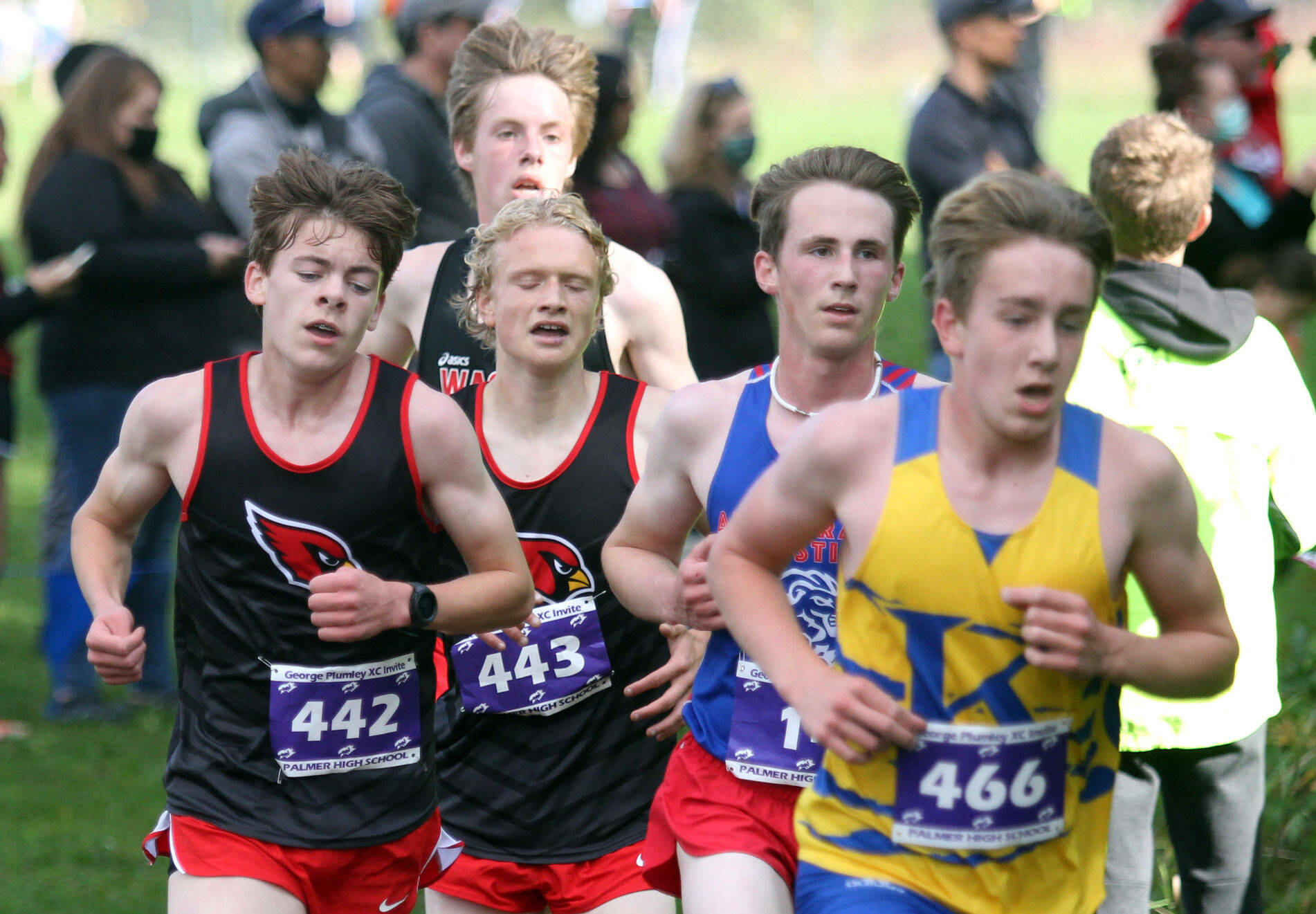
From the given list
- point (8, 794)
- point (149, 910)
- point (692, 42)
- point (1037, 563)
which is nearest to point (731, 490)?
point (1037, 563)

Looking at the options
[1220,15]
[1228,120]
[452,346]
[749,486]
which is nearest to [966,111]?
[1220,15]

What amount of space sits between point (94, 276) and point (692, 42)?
31.7 m

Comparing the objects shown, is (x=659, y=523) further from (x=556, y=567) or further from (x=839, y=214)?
(x=839, y=214)

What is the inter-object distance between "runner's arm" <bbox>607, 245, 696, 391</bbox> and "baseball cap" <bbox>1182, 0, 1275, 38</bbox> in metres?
3.11

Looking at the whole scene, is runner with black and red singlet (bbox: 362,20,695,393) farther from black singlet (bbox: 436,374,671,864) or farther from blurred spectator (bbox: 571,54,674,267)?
blurred spectator (bbox: 571,54,674,267)

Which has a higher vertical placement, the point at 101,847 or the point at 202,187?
the point at 202,187

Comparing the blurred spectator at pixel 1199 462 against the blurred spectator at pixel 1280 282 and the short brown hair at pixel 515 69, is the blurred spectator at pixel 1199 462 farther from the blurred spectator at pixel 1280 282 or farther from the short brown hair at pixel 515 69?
the short brown hair at pixel 515 69

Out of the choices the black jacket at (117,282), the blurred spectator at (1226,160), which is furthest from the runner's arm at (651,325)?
the black jacket at (117,282)

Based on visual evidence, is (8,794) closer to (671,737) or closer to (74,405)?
(74,405)

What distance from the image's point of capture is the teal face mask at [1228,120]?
5.79 metres

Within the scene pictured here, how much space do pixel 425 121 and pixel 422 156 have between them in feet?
0.53

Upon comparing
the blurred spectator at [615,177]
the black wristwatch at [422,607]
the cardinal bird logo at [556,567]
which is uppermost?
the blurred spectator at [615,177]

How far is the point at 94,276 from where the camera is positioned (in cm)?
662

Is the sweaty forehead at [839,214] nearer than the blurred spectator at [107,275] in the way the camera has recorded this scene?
Yes
